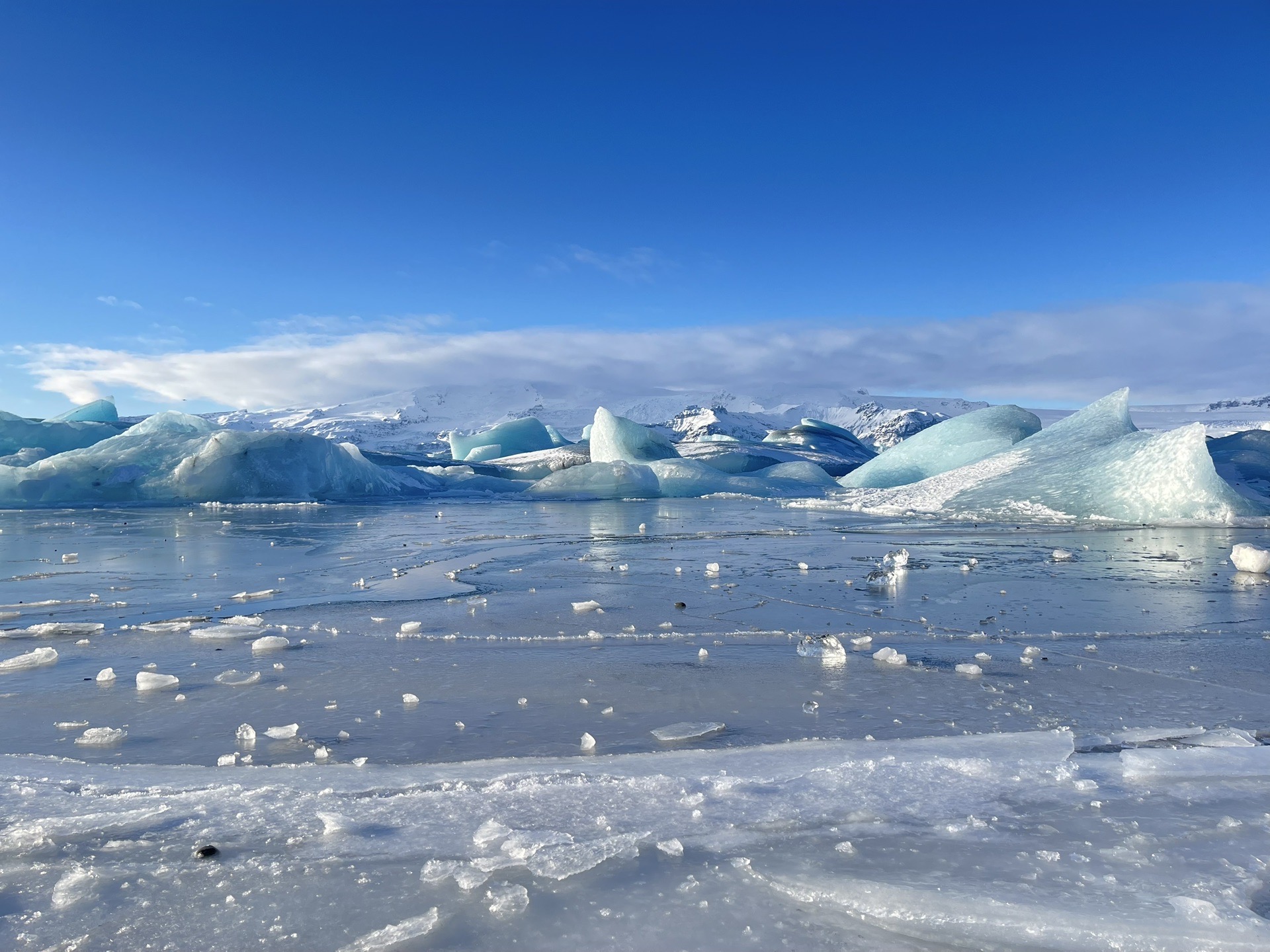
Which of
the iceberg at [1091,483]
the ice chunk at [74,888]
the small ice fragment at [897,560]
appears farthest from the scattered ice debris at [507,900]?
the iceberg at [1091,483]

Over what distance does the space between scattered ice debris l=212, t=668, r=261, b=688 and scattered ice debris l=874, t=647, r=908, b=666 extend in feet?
7.81

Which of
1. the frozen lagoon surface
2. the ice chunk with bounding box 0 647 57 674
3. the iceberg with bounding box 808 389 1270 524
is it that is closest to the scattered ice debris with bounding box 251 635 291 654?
the frozen lagoon surface

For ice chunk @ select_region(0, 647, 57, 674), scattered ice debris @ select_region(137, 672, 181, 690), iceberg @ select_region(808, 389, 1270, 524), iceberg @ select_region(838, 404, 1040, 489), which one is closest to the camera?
scattered ice debris @ select_region(137, 672, 181, 690)

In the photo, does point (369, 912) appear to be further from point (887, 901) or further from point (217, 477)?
point (217, 477)

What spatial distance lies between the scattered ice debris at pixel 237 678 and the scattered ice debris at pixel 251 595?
191cm

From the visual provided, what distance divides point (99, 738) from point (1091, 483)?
41.7 feet

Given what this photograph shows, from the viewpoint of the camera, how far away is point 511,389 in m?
172

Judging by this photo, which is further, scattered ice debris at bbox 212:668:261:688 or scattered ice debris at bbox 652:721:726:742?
scattered ice debris at bbox 212:668:261:688

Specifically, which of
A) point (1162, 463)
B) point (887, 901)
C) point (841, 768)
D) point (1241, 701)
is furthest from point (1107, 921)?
point (1162, 463)

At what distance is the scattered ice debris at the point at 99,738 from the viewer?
7.49 feet

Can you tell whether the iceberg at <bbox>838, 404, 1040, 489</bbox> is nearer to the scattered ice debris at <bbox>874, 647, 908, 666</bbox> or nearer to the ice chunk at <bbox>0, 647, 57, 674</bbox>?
the scattered ice debris at <bbox>874, 647, 908, 666</bbox>

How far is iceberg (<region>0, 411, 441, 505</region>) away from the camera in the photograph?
1630 cm

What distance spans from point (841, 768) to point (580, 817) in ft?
2.30

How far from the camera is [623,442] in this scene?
1017 inches
